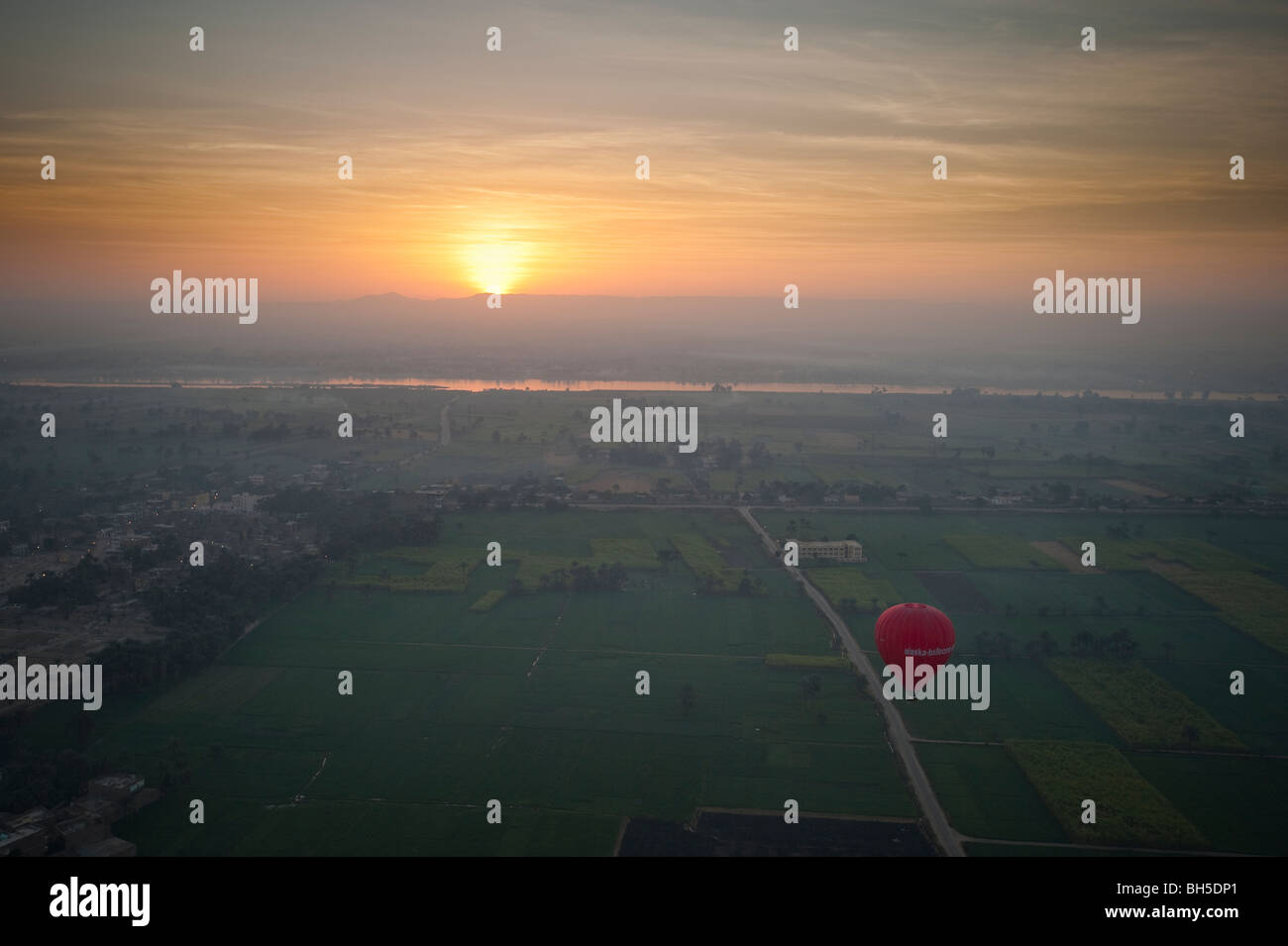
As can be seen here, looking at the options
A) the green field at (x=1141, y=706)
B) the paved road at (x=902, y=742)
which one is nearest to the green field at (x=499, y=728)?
the paved road at (x=902, y=742)

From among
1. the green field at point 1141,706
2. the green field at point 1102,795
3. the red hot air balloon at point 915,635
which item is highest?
the red hot air balloon at point 915,635

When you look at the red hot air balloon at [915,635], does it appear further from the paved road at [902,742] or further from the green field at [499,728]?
the green field at [499,728]

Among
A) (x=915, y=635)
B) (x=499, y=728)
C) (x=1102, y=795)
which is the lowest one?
(x=1102, y=795)

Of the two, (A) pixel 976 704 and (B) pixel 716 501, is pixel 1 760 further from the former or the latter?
(B) pixel 716 501

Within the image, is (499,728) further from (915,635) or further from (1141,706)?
(1141,706)

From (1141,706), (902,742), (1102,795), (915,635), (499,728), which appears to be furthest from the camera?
(1141,706)

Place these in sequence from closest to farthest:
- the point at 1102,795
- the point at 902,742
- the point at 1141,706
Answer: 1. the point at 1102,795
2. the point at 902,742
3. the point at 1141,706

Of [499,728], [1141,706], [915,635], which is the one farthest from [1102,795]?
[499,728]
